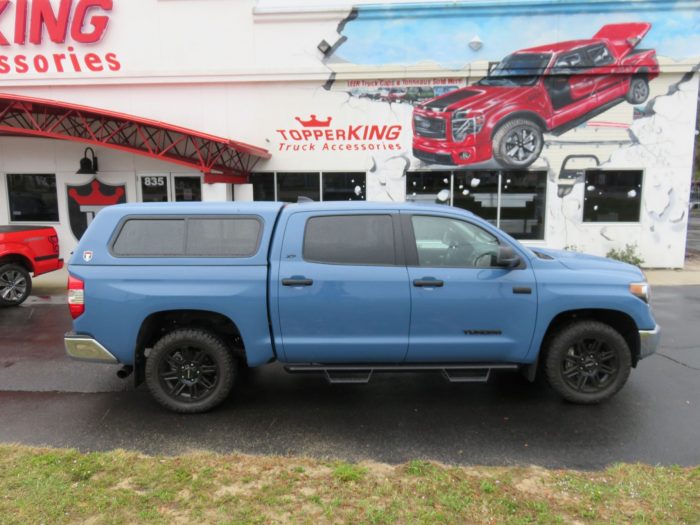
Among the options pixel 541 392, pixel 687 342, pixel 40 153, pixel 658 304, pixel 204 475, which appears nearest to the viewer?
pixel 204 475

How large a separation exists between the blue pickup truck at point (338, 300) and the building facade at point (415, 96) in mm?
7636

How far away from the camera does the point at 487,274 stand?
427cm

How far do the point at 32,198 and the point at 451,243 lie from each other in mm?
13175

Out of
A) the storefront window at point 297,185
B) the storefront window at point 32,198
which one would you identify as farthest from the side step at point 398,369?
the storefront window at point 32,198

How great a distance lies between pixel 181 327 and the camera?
4465 millimetres

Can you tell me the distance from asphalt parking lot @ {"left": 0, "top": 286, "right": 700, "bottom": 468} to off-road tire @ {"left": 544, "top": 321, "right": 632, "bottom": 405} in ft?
0.52

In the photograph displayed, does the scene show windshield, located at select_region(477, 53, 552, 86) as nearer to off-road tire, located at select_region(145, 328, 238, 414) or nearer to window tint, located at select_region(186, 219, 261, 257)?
window tint, located at select_region(186, 219, 261, 257)

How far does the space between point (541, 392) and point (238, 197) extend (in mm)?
9498

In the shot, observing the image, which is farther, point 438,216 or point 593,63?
point 593,63

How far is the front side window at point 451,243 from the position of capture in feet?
14.3

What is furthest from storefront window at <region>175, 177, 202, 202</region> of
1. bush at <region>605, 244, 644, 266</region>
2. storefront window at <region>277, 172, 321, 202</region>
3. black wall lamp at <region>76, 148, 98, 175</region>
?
bush at <region>605, 244, 644, 266</region>

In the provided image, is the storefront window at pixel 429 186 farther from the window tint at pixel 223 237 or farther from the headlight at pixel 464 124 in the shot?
the window tint at pixel 223 237

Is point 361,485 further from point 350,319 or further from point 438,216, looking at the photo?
point 438,216

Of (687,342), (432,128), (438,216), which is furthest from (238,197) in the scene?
(687,342)
